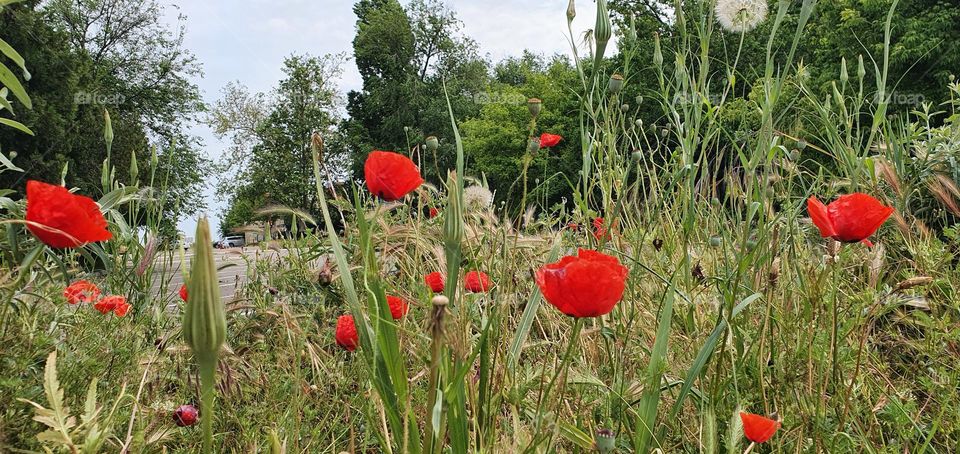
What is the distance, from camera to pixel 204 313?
484mm

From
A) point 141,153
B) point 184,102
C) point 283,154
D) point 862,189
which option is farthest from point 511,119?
point 862,189

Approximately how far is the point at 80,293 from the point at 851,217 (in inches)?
92.9

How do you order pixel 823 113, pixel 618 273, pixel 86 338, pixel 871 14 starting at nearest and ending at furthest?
pixel 618 273 → pixel 86 338 → pixel 823 113 → pixel 871 14

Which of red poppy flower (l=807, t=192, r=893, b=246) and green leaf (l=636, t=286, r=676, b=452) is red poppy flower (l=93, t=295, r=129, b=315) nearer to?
green leaf (l=636, t=286, r=676, b=452)

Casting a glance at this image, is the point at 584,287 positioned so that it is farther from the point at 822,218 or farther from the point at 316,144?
the point at 822,218

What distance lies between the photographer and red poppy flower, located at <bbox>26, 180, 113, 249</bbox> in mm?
901

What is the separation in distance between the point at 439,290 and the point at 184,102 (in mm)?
24735

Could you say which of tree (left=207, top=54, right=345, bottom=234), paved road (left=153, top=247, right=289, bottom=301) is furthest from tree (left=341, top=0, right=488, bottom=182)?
paved road (left=153, top=247, right=289, bottom=301)

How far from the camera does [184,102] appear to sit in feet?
75.2

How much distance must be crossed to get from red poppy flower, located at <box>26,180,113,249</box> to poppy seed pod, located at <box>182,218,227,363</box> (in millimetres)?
540

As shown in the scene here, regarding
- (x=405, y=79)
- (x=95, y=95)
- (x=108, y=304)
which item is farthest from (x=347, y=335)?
(x=405, y=79)

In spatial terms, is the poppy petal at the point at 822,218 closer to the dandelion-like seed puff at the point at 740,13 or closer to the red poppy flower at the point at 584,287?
the red poppy flower at the point at 584,287

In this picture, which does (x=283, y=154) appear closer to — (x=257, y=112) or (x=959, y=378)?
(x=257, y=112)

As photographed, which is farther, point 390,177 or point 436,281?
point 436,281
